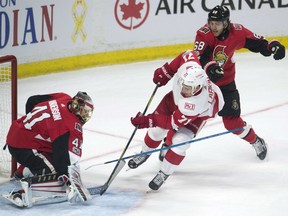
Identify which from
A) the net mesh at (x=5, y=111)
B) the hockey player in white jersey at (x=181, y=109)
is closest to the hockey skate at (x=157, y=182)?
the hockey player in white jersey at (x=181, y=109)

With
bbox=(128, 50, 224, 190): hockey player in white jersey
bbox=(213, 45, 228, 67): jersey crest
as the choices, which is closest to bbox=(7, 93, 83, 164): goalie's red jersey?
bbox=(128, 50, 224, 190): hockey player in white jersey

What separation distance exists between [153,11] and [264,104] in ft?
5.92

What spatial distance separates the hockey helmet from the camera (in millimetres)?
4250

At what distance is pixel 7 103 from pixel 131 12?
2560mm

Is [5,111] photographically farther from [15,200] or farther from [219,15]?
[219,15]

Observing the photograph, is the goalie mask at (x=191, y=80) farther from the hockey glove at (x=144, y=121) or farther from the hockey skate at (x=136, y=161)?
the hockey skate at (x=136, y=161)

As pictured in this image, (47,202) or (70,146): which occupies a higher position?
(70,146)

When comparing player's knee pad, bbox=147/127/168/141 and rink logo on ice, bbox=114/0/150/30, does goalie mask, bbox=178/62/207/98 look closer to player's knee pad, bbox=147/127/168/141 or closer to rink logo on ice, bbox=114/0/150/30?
player's knee pad, bbox=147/127/168/141

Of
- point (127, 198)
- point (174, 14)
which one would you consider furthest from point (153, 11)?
point (127, 198)

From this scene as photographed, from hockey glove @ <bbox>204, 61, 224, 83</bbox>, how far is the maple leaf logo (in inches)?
121

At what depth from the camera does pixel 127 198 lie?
4387mm

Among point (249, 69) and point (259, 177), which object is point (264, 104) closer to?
point (249, 69)

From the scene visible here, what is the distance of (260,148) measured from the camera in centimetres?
505

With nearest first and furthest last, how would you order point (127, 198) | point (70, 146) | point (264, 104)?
point (70, 146) → point (127, 198) → point (264, 104)
